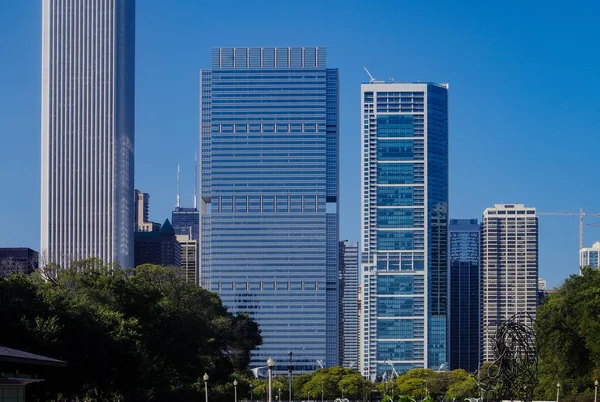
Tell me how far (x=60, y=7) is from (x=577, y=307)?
127 m

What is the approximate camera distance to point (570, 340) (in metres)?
90.6

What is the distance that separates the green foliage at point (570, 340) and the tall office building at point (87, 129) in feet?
356

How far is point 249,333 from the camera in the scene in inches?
4697

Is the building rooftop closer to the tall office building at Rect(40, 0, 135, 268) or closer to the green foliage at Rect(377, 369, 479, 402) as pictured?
the green foliage at Rect(377, 369, 479, 402)

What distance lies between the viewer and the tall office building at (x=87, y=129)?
18762cm

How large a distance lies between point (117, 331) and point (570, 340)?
42249 millimetres

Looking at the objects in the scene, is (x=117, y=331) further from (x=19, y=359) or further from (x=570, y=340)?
(x=570, y=340)

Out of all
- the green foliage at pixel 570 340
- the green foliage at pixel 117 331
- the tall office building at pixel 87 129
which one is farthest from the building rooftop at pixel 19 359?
the tall office building at pixel 87 129

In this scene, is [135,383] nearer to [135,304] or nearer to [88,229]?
[135,304]

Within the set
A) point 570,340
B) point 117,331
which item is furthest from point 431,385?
point 117,331

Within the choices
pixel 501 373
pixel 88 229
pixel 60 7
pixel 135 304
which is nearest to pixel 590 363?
pixel 501 373

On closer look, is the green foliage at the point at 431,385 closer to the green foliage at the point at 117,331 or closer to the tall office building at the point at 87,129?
the green foliage at the point at 117,331

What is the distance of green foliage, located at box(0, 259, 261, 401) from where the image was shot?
5828 cm

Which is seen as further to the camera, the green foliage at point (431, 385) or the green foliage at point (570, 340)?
the green foliage at point (431, 385)
